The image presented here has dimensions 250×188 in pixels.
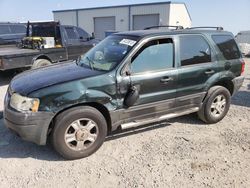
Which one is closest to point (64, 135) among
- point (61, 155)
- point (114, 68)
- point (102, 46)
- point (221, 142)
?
point (61, 155)

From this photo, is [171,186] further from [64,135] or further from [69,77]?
[69,77]

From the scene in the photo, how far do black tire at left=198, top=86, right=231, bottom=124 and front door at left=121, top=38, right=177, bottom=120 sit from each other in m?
0.79

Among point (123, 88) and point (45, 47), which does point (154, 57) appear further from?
point (45, 47)

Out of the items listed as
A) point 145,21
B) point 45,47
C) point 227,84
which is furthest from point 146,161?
point 145,21

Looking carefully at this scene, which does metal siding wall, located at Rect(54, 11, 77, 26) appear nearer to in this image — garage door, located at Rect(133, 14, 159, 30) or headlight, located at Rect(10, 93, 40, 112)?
garage door, located at Rect(133, 14, 159, 30)

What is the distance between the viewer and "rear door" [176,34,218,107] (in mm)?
4461

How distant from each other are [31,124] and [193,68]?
2.70 metres

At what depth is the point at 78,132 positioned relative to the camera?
12.3 ft

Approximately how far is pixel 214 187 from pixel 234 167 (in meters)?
0.62

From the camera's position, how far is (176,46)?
173 inches

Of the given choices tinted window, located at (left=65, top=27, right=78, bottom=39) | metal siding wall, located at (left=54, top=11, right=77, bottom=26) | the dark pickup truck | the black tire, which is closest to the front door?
the black tire

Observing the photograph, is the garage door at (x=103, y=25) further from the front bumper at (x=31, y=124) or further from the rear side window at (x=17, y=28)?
the front bumper at (x=31, y=124)

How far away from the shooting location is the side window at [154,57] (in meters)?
4.05

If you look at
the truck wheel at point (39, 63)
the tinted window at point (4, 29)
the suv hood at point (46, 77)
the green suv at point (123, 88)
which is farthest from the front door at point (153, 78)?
the tinted window at point (4, 29)
